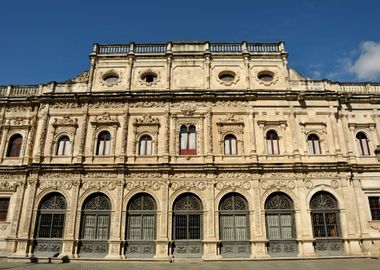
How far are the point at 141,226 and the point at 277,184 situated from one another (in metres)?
8.45

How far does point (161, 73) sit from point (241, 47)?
6054 millimetres

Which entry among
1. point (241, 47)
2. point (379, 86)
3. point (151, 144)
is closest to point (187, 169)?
point (151, 144)

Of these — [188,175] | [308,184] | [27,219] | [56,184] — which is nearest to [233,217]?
[188,175]

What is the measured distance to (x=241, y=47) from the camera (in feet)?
71.1

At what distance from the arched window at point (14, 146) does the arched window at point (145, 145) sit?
319 inches

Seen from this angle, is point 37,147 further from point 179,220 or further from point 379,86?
point 379,86

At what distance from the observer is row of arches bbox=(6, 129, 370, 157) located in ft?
63.0

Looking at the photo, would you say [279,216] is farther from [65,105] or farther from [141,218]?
[65,105]

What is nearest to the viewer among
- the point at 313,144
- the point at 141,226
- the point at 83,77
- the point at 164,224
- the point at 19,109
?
the point at 164,224

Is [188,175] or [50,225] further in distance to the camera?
[188,175]

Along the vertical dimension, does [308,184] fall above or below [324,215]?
above

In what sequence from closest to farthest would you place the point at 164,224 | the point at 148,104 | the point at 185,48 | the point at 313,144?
the point at 164,224, the point at 313,144, the point at 148,104, the point at 185,48

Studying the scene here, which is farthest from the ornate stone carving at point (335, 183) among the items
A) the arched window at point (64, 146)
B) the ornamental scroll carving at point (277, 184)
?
the arched window at point (64, 146)

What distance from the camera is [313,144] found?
63.8 feet
